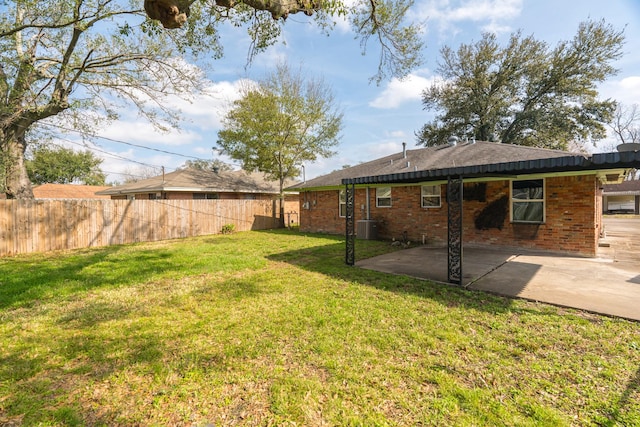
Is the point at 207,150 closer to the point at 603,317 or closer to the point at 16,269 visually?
the point at 16,269

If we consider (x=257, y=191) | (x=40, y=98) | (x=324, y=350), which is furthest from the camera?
(x=257, y=191)

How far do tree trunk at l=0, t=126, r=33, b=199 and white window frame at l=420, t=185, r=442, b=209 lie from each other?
1498cm

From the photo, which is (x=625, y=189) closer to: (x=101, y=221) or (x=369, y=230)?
(x=369, y=230)

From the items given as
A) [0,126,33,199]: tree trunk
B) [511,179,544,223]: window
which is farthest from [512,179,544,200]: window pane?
[0,126,33,199]: tree trunk

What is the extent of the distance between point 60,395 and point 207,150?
22046 millimetres

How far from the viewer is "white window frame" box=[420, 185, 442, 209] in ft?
34.1

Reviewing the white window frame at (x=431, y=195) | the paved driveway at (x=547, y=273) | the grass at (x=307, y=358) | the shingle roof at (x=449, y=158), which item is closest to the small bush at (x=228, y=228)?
the shingle roof at (x=449, y=158)

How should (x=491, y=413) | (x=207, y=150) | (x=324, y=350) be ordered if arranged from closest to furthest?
(x=491, y=413), (x=324, y=350), (x=207, y=150)

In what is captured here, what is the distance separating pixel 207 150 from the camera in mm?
22328

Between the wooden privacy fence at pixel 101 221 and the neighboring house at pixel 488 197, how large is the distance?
643 cm

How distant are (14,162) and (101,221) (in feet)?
10.8

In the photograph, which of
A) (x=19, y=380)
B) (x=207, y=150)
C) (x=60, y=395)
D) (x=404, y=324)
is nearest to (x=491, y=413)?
(x=404, y=324)

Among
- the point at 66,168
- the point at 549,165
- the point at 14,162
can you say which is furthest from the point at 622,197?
the point at 66,168

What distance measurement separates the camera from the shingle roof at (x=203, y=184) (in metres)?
16.6
